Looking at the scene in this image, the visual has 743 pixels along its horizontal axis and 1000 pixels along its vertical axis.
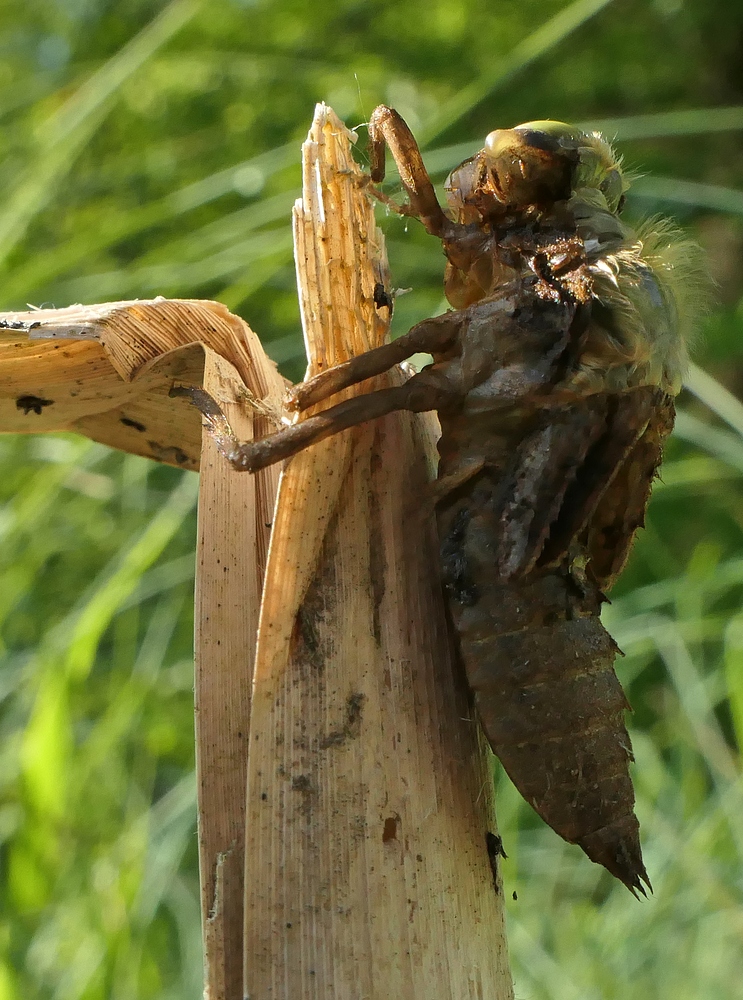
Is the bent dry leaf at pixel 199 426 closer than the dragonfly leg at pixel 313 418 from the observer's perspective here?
Yes

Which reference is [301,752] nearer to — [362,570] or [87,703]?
[362,570]

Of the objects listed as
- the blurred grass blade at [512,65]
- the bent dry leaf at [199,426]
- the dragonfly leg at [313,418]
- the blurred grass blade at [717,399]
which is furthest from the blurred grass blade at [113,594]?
the blurred grass blade at [717,399]

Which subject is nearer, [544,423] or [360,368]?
[360,368]

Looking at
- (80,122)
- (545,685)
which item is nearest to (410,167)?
(545,685)

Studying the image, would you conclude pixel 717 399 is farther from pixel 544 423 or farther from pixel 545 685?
pixel 545 685

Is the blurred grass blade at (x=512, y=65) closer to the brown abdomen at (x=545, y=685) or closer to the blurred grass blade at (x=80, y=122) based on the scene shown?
the blurred grass blade at (x=80, y=122)

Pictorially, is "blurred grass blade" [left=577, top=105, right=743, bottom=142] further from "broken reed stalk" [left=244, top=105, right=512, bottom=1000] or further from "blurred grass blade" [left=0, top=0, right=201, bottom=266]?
"broken reed stalk" [left=244, top=105, right=512, bottom=1000]

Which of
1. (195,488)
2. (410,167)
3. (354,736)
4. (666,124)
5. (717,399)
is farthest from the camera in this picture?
(666,124)
